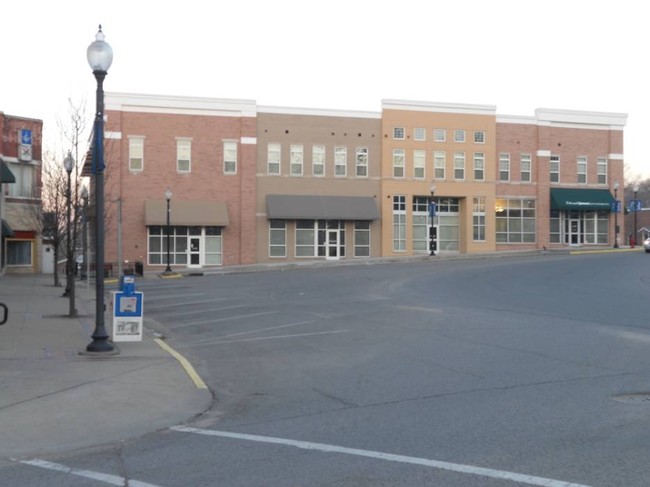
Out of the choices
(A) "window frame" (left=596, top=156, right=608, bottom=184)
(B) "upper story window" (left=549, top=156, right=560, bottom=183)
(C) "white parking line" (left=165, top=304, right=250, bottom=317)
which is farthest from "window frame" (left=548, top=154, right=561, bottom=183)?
(C) "white parking line" (left=165, top=304, right=250, bottom=317)

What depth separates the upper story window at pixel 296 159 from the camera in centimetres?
4906

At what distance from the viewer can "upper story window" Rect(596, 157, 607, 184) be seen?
5488cm

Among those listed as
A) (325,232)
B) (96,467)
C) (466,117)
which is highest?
(466,117)

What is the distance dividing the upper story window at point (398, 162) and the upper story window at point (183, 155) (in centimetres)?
1362

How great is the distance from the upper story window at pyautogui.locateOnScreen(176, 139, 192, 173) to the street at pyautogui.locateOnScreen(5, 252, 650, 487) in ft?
87.0

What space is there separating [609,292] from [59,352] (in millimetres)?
17572

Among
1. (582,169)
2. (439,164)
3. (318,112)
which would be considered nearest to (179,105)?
(318,112)

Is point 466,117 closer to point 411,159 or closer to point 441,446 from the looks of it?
point 411,159

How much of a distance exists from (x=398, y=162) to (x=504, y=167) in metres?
8.04

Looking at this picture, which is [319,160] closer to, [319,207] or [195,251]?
[319,207]

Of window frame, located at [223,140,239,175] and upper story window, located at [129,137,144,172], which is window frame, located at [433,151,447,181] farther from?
upper story window, located at [129,137,144,172]

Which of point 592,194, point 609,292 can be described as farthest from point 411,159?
point 609,292

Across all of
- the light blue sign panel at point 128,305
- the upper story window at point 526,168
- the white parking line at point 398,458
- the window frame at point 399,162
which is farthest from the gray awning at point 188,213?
the white parking line at point 398,458

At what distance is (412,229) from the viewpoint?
51.8 metres
